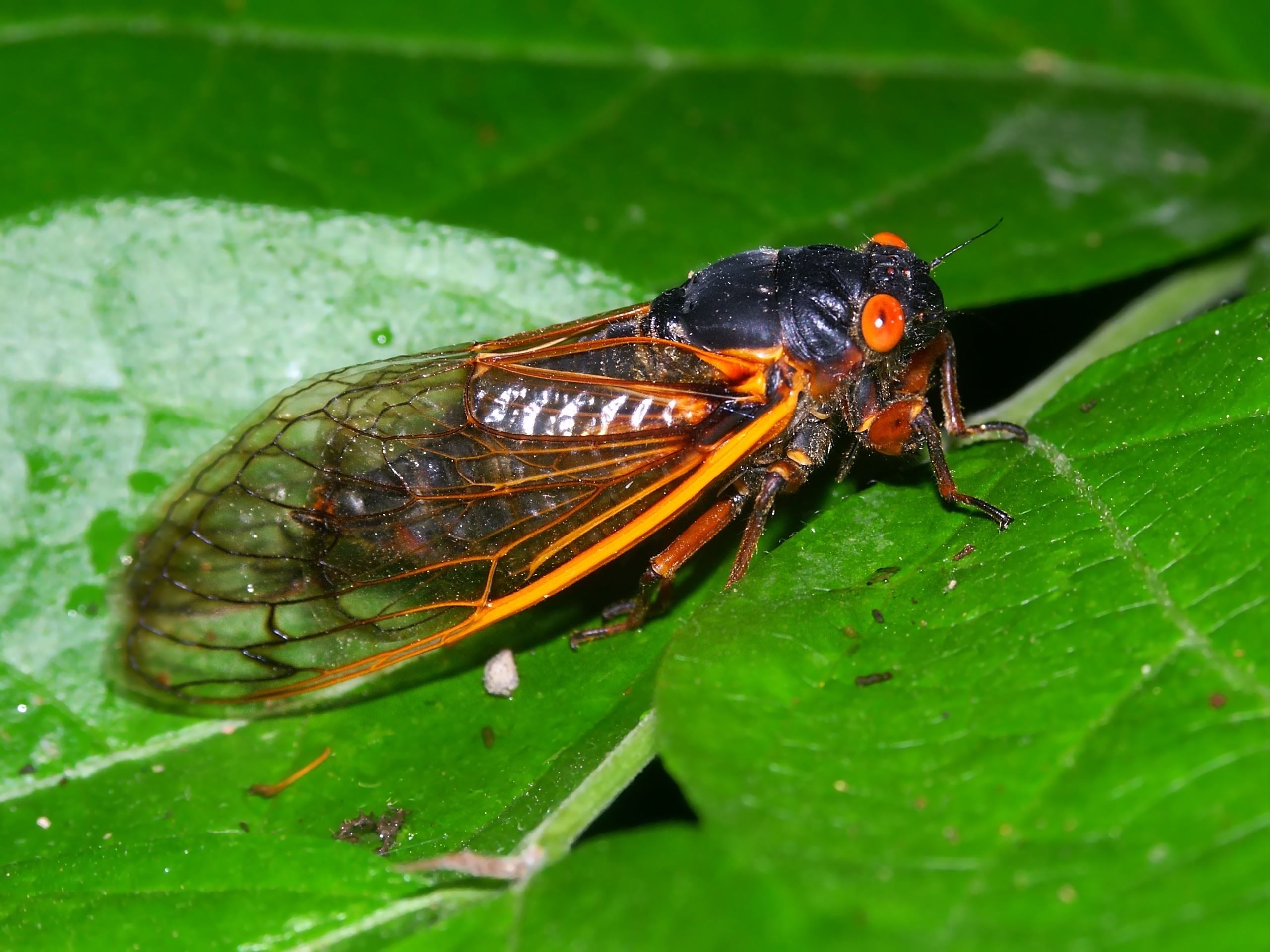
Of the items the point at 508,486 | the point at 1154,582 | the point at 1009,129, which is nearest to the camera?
the point at 1154,582

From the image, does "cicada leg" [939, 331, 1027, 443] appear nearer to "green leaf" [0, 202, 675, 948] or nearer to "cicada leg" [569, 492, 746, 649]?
"cicada leg" [569, 492, 746, 649]

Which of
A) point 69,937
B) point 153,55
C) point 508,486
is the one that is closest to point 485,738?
point 508,486

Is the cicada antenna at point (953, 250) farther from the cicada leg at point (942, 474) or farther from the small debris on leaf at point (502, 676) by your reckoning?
the small debris on leaf at point (502, 676)

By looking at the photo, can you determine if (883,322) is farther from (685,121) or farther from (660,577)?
(685,121)

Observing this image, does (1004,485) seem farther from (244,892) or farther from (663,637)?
(244,892)

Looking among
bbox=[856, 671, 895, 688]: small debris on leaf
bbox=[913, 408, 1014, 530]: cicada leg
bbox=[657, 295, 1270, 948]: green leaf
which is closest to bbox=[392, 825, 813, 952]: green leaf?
bbox=[657, 295, 1270, 948]: green leaf

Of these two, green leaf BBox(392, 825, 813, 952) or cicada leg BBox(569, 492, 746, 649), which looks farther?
cicada leg BBox(569, 492, 746, 649)

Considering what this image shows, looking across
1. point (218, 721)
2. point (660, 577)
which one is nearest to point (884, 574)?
point (660, 577)
